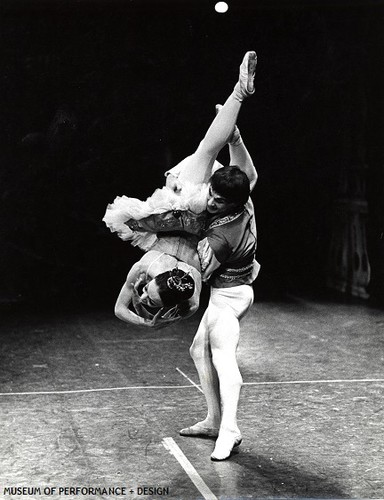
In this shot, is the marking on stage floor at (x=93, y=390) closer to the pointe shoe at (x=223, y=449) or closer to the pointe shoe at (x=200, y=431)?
the pointe shoe at (x=200, y=431)

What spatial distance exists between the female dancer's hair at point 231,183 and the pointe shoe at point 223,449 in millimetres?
894

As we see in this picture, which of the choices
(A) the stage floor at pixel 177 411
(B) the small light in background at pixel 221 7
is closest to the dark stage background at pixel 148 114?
(B) the small light in background at pixel 221 7

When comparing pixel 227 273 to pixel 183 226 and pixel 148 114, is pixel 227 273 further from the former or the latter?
pixel 148 114

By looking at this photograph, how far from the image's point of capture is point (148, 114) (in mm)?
6730

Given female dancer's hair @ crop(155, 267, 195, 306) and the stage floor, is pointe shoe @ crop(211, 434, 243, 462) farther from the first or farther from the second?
female dancer's hair @ crop(155, 267, 195, 306)

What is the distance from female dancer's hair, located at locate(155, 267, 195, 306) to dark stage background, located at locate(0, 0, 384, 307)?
3.46 meters

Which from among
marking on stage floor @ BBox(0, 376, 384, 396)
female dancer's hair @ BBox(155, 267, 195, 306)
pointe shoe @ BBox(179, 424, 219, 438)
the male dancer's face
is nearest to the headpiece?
female dancer's hair @ BBox(155, 267, 195, 306)

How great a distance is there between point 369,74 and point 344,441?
4063mm

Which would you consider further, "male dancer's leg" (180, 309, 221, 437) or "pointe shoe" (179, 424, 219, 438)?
"pointe shoe" (179, 424, 219, 438)

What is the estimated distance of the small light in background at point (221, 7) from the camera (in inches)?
251

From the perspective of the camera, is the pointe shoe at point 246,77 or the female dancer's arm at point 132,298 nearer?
→ the pointe shoe at point 246,77

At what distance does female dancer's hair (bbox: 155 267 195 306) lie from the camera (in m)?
3.02

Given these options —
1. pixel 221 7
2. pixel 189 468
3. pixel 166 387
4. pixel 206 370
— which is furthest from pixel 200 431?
pixel 221 7

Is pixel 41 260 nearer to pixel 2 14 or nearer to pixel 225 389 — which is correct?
pixel 2 14
